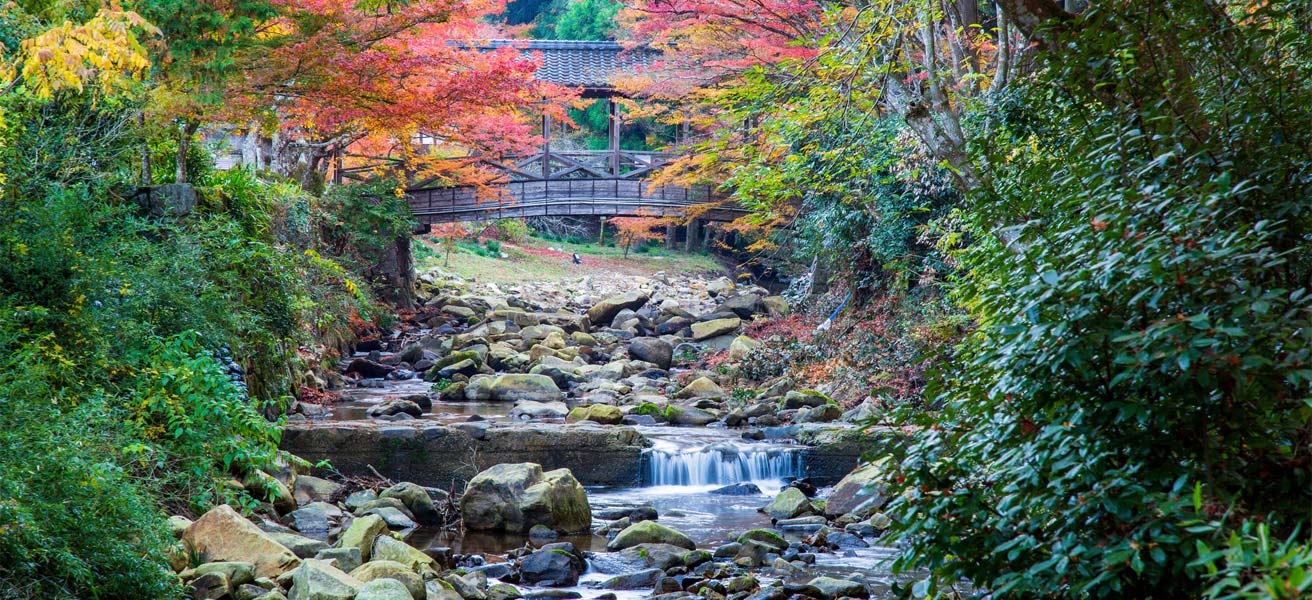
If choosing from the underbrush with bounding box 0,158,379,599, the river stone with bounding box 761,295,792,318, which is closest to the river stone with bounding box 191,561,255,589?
the underbrush with bounding box 0,158,379,599

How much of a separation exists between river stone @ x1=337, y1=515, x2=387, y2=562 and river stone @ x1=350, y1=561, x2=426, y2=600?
18.1 inches

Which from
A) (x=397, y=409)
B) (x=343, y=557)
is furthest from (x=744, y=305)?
(x=343, y=557)

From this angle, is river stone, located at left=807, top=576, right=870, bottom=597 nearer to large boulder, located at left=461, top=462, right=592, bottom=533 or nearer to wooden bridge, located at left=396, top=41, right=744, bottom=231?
large boulder, located at left=461, top=462, right=592, bottom=533

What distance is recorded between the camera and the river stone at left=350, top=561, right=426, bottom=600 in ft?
17.6

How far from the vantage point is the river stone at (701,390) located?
12750 mm

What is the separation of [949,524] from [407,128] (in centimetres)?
1111

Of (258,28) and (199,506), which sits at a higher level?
(258,28)

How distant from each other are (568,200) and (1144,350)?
18085mm

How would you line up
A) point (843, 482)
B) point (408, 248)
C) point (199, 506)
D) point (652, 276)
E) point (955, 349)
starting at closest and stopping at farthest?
point (955, 349) < point (199, 506) < point (843, 482) < point (408, 248) < point (652, 276)

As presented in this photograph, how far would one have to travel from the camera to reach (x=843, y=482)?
8.53 metres

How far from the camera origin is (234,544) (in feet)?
18.3

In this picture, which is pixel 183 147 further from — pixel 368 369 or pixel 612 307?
pixel 612 307

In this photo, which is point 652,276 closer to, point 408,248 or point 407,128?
point 408,248

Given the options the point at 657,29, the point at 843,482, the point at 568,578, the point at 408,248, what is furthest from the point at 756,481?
the point at 408,248
